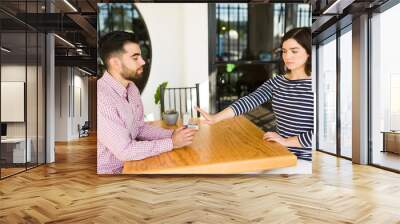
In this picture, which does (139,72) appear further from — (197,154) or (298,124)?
(298,124)

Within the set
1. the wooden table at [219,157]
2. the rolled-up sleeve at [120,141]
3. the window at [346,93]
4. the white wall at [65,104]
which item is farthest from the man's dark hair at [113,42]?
the white wall at [65,104]

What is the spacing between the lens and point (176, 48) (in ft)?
18.0

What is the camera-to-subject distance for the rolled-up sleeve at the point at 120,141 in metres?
5.22

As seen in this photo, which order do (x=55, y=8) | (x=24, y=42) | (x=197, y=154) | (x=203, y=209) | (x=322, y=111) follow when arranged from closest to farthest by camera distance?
(x=203, y=209) → (x=197, y=154) → (x=24, y=42) → (x=55, y=8) → (x=322, y=111)

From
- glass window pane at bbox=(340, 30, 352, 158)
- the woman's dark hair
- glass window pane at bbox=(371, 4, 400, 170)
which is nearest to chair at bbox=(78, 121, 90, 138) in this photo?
glass window pane at bbox=(340, 30, 352, 158)

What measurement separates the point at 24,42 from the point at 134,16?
90.9 inches

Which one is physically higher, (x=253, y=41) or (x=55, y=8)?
(x=55, y=8)

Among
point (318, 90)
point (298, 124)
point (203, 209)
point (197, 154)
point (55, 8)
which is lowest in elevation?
point (203, 209)

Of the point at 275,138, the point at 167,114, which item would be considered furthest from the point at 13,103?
the point at 275,138

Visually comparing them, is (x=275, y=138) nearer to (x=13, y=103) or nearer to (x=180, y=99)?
(x=180, y=99)

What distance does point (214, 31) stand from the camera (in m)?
5.54

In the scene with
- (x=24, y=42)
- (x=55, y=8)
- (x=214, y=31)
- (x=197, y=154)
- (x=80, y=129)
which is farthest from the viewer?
(x=80, y=129)

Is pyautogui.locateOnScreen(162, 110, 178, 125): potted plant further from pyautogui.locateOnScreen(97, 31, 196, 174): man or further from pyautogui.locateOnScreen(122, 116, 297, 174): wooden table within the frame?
pyautogui.locateOnScreen(122, 116, 297, 174): wooden table

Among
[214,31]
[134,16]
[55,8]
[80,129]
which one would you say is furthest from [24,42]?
[80,129]
